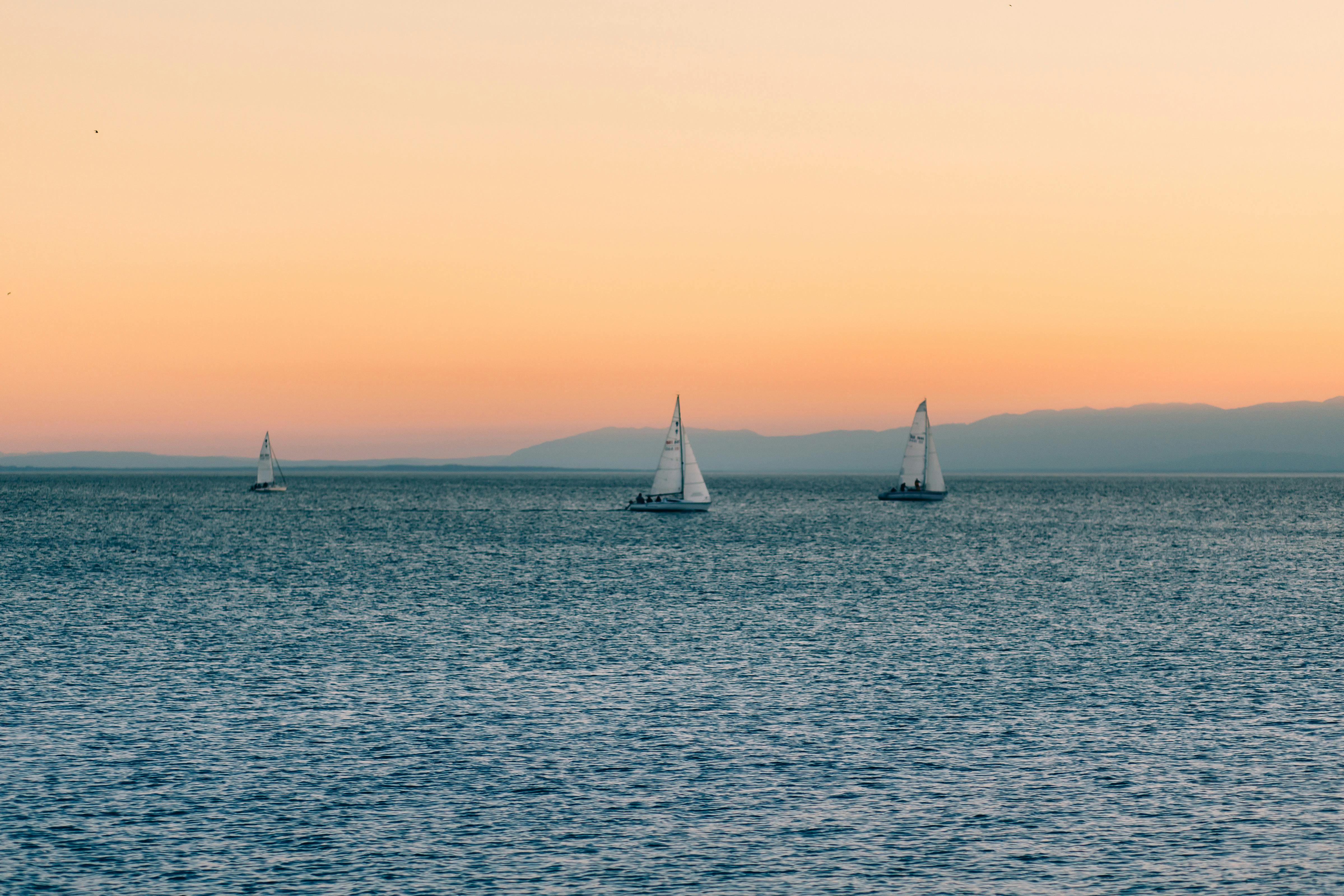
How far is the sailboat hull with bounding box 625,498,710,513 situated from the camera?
448ft

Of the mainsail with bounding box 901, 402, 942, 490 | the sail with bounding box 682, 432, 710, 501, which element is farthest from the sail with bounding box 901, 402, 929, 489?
the sail with bounding box 682, 432, 710, 501

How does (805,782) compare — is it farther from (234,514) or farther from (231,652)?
(234,514)

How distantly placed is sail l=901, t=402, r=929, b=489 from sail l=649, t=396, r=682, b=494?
1434 inches

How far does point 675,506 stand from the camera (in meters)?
138

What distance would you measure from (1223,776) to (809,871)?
10454 mm

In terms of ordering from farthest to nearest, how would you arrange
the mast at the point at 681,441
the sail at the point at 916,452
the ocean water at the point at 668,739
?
the sail at the point at 916,452, the mast at the point at 681,441, the ocean water at the point at 668,739

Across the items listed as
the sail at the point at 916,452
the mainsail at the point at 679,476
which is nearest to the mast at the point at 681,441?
the mainsail at the point at 679,476

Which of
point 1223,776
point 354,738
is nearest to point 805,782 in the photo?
point 1223,776

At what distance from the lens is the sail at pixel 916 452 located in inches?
6358

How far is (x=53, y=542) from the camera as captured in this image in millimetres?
109938

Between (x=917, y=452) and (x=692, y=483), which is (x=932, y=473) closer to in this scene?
(x=917, y=452)

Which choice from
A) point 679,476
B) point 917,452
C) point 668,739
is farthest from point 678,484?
point 668,739

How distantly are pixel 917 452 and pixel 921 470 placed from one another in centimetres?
356

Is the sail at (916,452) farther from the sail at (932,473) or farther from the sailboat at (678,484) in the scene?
the sailboat at (678,484)
